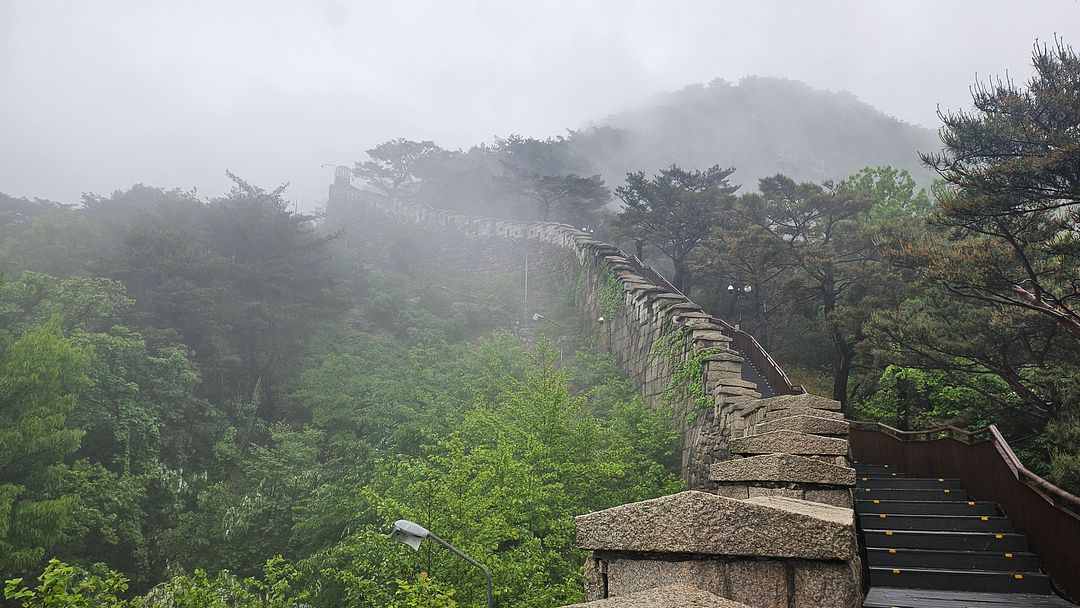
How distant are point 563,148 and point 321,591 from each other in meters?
59.0

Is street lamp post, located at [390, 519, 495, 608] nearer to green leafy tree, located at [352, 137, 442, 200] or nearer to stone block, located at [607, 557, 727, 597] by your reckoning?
stone block, located at [607, 557, 727, 597]

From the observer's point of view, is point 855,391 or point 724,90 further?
point 724,90

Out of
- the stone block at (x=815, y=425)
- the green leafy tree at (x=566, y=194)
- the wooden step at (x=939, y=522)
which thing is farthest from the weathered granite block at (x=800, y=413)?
the green leafy tree at (x=566, y=194)

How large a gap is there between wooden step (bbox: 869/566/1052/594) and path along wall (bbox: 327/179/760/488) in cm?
479

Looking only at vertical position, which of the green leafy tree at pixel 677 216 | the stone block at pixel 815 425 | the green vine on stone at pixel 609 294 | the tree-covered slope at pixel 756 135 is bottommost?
the stone block at pixel 815 425

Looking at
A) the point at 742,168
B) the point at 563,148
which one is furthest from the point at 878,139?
the point at 563,148

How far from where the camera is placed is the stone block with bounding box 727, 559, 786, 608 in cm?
327

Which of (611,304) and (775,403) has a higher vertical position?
(611,304)

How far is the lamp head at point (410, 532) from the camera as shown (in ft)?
29.6

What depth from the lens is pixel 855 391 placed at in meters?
23.1

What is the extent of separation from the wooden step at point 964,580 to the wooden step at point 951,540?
23.6 inches

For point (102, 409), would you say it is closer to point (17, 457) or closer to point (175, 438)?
point (175, 438)

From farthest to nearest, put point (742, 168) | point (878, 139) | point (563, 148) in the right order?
point (878, 139) < point (742, 168) < point (563, 148)

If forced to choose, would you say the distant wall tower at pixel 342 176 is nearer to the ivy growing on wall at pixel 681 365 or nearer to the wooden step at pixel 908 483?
the ivy growing on wall at pixel 681 365
